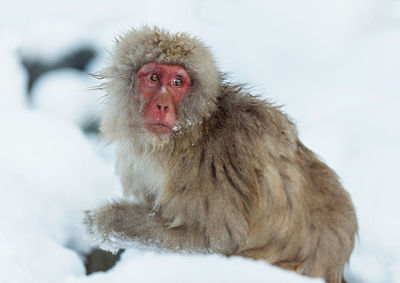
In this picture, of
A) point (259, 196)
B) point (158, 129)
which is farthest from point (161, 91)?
point (259, 196)

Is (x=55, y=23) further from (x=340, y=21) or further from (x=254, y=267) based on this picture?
(x=254, y=267)

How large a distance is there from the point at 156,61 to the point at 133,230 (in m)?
0.89

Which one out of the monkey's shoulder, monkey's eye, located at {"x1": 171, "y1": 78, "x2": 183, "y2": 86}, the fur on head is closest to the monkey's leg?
the fur on head

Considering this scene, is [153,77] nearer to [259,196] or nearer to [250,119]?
[250,119]

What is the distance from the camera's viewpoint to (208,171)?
2619 millimetres

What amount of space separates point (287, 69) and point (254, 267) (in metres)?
3.04

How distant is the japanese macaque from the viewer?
260 centimetres

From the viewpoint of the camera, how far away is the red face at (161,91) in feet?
8.49

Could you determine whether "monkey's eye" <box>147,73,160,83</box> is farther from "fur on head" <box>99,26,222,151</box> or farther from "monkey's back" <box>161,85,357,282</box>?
"monkey's back" <box>161,85,357,282</box>

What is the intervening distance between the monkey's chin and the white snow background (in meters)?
0.61

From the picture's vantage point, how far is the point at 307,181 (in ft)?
9.22

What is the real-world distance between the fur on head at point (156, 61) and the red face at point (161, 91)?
3 cm

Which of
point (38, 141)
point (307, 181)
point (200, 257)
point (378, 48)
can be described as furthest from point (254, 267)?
point (378, 48)

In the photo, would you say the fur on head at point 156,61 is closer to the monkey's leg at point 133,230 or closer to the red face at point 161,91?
the red face at point 161,91
